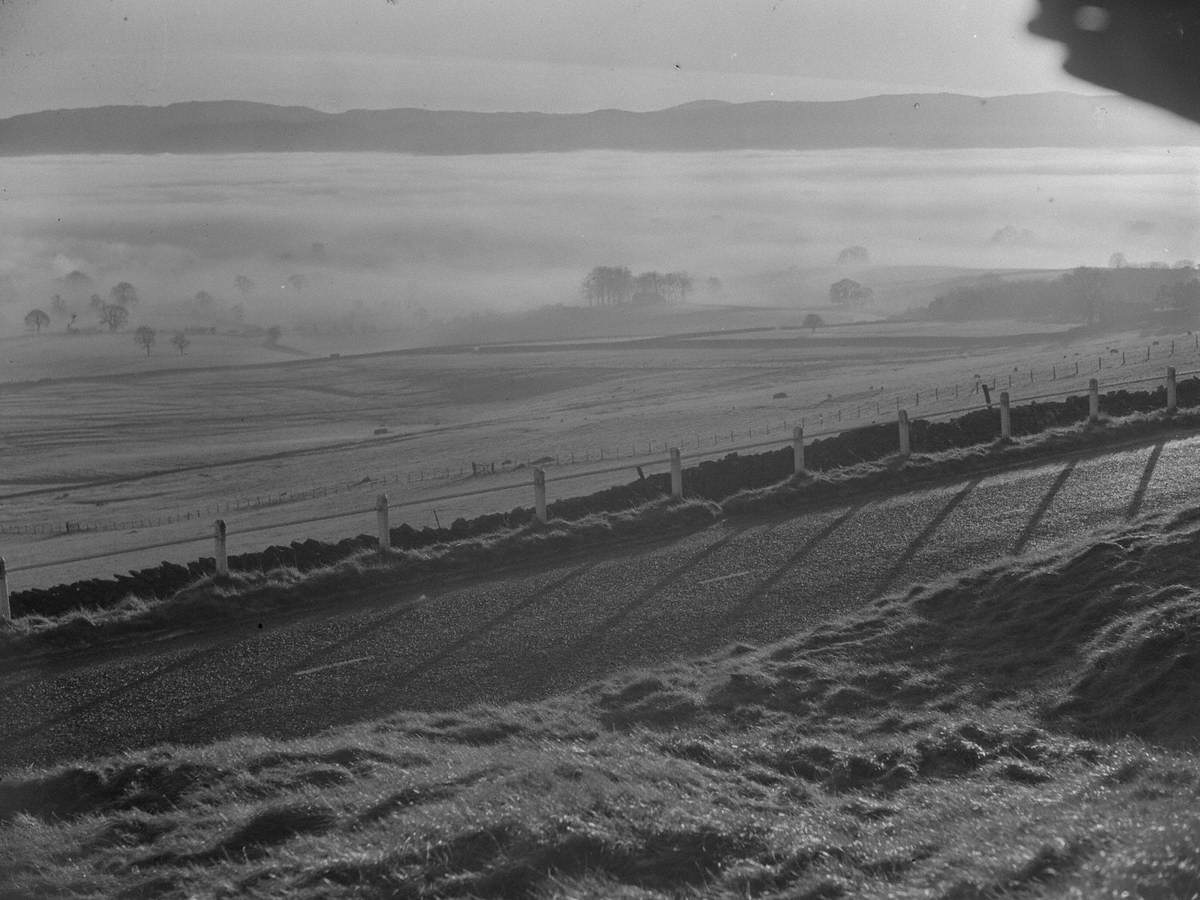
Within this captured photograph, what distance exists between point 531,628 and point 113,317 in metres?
128

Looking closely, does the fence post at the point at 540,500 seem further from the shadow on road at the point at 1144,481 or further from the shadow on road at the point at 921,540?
the shadow on road at the point at 1144,481

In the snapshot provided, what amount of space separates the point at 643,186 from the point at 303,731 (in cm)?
19631

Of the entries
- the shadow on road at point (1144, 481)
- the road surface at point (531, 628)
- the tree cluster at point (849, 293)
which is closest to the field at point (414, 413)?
the road surface at point (531, 628)

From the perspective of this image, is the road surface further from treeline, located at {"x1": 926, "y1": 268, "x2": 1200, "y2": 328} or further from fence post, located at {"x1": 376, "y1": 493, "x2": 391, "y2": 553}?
treeline, located at {"x1": 926, "y1": 268, "x2": 1200, "y2": 328}

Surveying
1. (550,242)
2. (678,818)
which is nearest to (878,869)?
(678,818)

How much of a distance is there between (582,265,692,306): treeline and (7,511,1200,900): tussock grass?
135134 millimetres

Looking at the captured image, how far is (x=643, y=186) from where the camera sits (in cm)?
19962

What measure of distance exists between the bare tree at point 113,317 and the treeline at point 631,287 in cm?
4801

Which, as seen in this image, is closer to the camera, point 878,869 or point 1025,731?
point 878,869

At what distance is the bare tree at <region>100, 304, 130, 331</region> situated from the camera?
128125 mm

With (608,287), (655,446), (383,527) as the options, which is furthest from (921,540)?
(608,287)

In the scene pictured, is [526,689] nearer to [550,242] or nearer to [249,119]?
[249,119]

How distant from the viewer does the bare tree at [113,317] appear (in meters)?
128

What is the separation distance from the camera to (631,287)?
148 m
